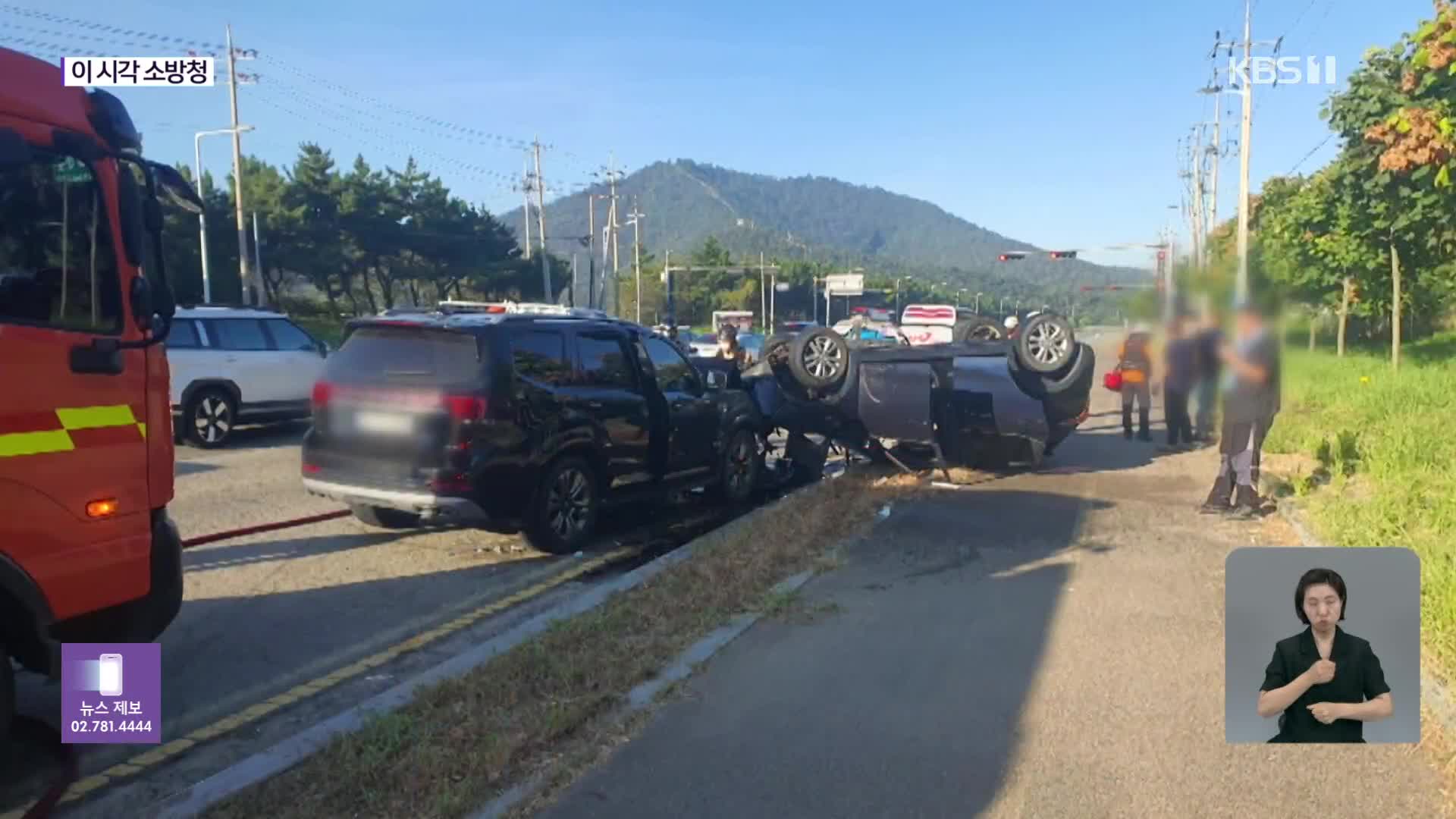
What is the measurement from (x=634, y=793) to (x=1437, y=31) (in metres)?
8.77

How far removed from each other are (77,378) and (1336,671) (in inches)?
184

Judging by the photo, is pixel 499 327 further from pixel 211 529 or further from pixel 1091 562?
pixel 1091 562

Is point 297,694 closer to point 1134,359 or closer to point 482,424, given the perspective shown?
point 482,424

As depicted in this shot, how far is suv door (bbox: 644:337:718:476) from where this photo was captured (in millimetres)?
9656

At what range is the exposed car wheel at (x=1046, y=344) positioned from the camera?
11758 mm

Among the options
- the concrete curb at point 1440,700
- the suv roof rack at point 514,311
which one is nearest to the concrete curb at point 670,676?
the concrete curb at point 1440,700

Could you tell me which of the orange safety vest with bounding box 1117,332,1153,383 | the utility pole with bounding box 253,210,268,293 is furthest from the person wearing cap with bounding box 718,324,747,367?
the utility pole with bounding box 253,210,268,293

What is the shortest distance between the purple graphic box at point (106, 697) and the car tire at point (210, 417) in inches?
407

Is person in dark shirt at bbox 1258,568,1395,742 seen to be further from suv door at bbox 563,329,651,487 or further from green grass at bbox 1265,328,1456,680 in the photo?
suv door at bbox 563,329,651,487

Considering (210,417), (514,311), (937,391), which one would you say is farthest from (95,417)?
(210,417)

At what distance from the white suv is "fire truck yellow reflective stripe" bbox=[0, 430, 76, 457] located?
980 centimetres

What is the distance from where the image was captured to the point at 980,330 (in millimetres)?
16016

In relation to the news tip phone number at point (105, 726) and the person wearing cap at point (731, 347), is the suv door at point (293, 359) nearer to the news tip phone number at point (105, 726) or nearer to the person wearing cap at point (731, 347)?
the person wearing cap at point (731, 347)

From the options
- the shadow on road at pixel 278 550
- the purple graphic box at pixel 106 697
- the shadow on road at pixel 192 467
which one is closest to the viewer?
the purple graphic box at pixel 106 697
